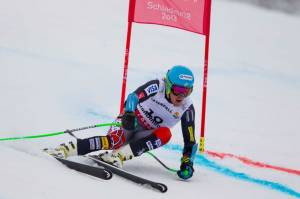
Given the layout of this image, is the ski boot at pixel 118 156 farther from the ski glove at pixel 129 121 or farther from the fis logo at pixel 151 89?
the fis logo at pixel 151 89

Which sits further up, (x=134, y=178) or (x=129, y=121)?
(x=129, y=121)

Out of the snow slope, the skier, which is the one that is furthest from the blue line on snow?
the skier

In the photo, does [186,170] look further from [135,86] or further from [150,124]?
[135,86]

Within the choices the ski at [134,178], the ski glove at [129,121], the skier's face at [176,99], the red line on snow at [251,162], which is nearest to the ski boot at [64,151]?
the ski at [134,178]

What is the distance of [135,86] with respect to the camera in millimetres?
9398

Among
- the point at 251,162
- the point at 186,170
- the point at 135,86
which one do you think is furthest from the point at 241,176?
the point at 135,86

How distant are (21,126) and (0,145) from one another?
4.04ft

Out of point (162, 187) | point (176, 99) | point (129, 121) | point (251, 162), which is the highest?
point (176, 99)

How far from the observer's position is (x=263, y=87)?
36.1 feet

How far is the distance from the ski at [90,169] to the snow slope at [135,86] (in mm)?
65

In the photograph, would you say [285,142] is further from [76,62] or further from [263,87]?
[76,62]

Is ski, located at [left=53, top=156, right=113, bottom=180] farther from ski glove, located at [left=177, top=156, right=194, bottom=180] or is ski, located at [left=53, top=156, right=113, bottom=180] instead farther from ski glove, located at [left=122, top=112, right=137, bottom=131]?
ski glove, located at [left=177, top=156, right=194, bottom=180]

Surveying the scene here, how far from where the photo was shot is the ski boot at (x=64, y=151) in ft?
16.0

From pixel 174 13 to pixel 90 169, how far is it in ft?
8.93
